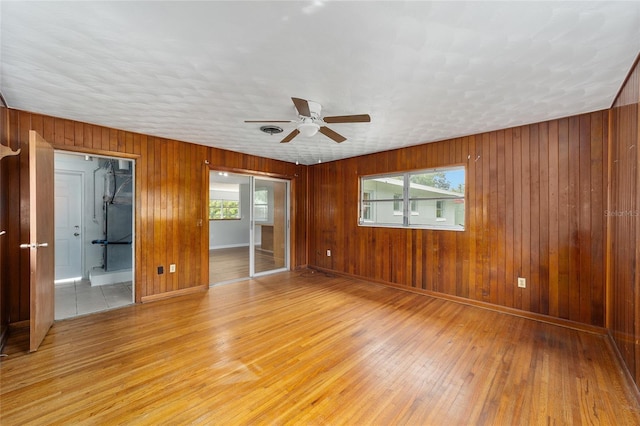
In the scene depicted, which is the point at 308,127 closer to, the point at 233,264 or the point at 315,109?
the point at 315,109

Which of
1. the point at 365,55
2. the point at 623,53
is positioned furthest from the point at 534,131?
the point at 365,55

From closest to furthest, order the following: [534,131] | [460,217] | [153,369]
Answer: [153,369]
[534,131]
[460,217]

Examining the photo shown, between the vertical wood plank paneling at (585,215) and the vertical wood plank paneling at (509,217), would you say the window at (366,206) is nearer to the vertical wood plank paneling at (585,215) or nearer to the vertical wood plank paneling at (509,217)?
the vertical wood plank paneling at (509,217)

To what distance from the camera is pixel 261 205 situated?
544 cm

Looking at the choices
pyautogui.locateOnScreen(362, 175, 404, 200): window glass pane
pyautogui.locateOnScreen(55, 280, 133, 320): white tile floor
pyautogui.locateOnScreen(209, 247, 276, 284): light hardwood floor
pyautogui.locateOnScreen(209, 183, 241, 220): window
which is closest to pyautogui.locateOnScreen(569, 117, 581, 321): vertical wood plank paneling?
pyautogui.locateOnScreen(362, 175, 404, 200): window glass pane

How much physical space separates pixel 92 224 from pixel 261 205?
10.3ft

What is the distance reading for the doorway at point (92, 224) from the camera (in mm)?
4426

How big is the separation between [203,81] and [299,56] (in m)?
0.92

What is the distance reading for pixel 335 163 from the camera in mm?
5352

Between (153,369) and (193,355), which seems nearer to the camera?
(153,369)

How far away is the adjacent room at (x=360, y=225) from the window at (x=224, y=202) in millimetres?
3377

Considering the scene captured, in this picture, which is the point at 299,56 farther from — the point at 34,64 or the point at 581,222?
the point at 581,222

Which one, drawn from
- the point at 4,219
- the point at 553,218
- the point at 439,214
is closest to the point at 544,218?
the point at 553,218

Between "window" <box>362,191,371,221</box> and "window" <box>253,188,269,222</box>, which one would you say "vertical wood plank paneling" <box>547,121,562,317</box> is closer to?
"window" <box>362,191,371,221</box>
